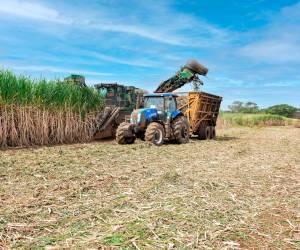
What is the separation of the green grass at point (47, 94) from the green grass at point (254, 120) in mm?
23211

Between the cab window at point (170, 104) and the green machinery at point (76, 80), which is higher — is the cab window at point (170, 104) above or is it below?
below

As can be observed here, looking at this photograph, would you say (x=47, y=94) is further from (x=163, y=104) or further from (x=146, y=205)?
(x=146, y=205)

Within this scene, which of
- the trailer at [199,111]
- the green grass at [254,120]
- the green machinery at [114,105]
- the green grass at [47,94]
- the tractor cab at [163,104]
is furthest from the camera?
the green grass at [254,120]

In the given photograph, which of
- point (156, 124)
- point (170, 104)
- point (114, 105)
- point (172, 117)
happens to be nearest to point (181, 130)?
point (172, 117)

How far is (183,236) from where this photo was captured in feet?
12.1

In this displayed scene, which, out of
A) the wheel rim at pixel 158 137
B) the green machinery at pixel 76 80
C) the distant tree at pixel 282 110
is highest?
the distant tree at pixel 282 110

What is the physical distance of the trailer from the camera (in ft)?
51.0

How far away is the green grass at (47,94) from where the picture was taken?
11.7 metres

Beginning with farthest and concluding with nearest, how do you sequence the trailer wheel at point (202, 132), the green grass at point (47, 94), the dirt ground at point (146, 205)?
the trailer wheel at point (202, 132) → the green grass at point (47, 94) → the dirt ground at point (146, 205)

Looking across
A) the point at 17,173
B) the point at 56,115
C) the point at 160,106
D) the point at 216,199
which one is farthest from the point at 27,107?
the point at 216,199

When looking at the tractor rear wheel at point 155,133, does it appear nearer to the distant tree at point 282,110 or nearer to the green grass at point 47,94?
the green grass at point 47,94

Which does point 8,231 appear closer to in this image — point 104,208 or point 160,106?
point 104,208

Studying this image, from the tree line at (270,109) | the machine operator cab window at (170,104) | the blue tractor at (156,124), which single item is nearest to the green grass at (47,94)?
the blue tractor at (156,124)

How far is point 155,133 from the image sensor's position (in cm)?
1212
